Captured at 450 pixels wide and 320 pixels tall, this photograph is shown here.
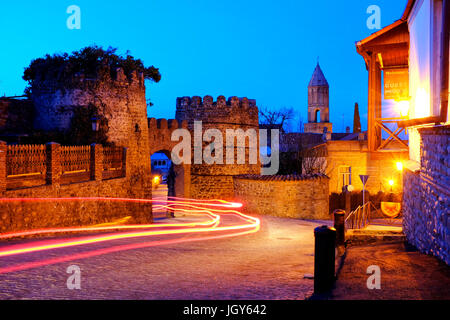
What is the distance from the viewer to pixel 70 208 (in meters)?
14.1

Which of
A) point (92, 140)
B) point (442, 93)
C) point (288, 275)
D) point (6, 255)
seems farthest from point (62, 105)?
point (442, 93)

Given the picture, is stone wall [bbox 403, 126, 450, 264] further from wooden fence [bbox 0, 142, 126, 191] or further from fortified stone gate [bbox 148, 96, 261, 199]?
fortified stone gate [bbox 148, 96, 261, 199]

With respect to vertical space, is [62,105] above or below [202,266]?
above

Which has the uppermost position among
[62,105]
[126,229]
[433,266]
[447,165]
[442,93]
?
[62,105]

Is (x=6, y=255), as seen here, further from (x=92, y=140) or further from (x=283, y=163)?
(x=283, y=163)

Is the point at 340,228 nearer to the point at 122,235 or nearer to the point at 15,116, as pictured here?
the point at 122,235

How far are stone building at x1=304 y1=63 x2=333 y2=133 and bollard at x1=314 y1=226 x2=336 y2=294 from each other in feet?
196

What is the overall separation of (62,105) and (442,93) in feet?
46.2

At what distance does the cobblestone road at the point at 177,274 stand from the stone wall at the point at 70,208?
260cm

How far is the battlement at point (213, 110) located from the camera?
25781 mm

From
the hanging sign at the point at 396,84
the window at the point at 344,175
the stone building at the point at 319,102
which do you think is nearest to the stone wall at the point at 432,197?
the hanging sign at the point at 396,84

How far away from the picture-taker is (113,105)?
59.0ft
